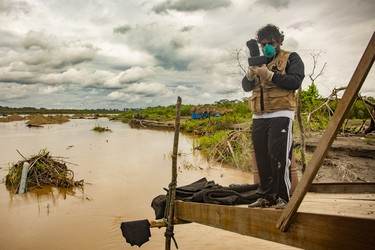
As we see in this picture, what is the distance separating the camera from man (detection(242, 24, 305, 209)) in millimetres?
2855

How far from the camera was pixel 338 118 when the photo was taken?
1.63 meters

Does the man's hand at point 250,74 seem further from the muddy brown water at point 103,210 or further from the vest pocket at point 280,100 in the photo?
the muddy brown water at point 103,210

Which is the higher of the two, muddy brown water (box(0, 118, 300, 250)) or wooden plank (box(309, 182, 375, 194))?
wooden plank (box(309, 182, 375, 194))

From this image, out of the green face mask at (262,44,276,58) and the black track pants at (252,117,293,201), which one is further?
the green face mask at (262,44,276,58)

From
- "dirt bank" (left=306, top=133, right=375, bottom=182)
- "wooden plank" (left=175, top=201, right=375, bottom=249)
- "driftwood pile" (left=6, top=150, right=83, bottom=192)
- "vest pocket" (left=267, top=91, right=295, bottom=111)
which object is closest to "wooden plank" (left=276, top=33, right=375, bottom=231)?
"wooden plank" (left=175, top=201, right=375, bottom=249)

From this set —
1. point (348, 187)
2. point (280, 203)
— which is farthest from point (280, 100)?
point (348, 187)

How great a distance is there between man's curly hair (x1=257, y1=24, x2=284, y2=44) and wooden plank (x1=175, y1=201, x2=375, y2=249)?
1.63 m

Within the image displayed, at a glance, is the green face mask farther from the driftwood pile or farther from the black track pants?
the driftwood pile

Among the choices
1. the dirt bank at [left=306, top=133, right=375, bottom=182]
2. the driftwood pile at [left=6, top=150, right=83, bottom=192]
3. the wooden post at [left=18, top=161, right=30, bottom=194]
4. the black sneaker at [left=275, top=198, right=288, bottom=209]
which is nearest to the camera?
the black sneaker at [left=275, top=198, right=288, bottom=209]

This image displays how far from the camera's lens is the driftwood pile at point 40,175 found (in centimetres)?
805

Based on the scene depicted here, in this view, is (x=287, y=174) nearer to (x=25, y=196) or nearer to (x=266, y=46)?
(x=266, y=46)

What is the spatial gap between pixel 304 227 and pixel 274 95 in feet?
4.59

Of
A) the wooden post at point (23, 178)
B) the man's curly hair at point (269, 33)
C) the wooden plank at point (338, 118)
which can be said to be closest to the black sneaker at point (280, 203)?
the wooden plank at point (338, 118)

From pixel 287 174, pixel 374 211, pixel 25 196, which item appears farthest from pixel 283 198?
pixel 25 196
